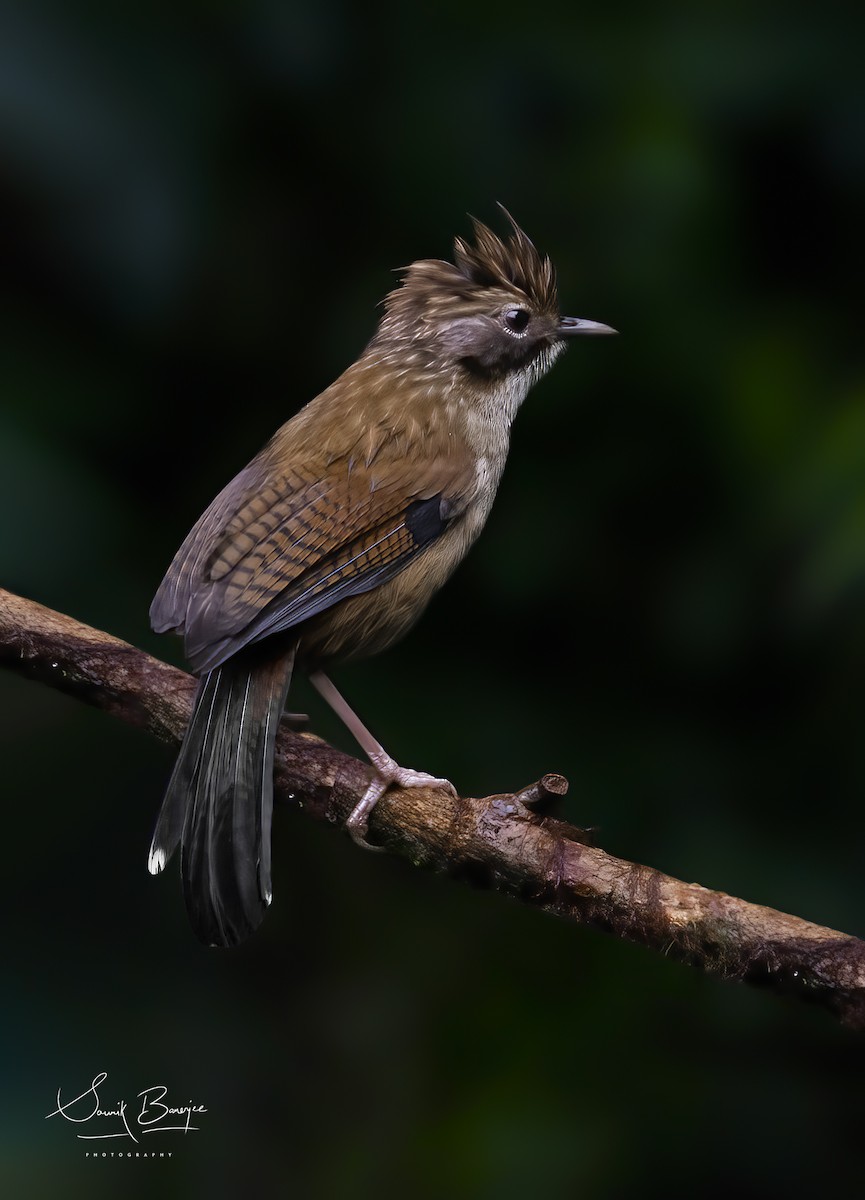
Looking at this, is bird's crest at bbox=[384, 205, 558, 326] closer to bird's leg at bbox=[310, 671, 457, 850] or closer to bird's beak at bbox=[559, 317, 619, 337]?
bird's beak at bbox=[559, 317, 619, 337]

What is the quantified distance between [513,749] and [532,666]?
0.74 ft

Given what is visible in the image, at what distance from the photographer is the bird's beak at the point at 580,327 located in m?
3.58

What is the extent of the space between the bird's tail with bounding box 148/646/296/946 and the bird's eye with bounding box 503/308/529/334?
1.11m

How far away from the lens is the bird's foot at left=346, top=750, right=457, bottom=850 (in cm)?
313

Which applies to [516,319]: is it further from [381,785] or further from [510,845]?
[510,845]

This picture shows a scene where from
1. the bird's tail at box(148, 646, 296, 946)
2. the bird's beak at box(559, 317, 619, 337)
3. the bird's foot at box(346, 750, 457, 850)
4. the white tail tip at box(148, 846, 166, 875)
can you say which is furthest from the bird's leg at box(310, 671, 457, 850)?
the bird's beak at box(559, 317, 619, 337)

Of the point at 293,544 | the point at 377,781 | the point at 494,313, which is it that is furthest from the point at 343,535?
the point at 494,313

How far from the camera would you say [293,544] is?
9.92 ft

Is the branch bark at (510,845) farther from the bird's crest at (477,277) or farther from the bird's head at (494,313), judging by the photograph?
the bird's crest at (477,277)

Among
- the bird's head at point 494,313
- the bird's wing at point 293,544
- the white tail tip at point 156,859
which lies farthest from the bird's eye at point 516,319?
the white tail tip at point 156,859

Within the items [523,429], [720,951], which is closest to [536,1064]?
[720,951]

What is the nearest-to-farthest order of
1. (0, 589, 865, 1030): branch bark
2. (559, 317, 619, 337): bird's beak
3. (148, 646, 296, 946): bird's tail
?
(0, 589, 865, 1030): branch bark → (148, 646, 296, 946): bird's tail → (559, 317, 619, 337): bird's beak

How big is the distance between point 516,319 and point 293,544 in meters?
0.97

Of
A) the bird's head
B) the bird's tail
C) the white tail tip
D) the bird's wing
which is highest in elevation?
the bird's head
